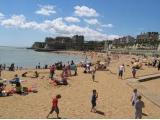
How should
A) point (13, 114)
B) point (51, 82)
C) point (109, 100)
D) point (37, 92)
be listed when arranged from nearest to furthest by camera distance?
1. point (13, 114)
2. point (109, 100)
3. point (37, 92)
4. point (51, 82)

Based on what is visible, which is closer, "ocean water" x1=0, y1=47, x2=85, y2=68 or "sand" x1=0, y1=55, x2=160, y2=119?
"sand" x1=0, y1=55, x2=160, y2=119

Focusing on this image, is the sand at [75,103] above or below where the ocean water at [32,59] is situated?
above

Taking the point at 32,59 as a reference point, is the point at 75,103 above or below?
above

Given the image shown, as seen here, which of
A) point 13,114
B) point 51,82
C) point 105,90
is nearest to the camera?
point 13,114

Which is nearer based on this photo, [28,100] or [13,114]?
[13,114]

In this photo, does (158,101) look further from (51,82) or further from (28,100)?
(51,82)

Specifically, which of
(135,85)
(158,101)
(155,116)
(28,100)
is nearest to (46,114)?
(28,100)

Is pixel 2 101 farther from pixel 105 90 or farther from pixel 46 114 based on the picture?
pixel 105 90

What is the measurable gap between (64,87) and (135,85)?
16.4 ft

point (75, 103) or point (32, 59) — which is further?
point (32, 59)

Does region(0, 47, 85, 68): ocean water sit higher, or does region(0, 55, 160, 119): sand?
region(0, 55, 160, 119): sand

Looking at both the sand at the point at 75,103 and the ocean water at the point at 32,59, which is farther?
the ocean water at the point at 32,59

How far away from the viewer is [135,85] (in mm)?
21875

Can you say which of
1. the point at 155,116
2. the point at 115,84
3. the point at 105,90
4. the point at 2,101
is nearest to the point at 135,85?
the point at 115,84
